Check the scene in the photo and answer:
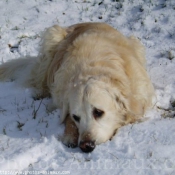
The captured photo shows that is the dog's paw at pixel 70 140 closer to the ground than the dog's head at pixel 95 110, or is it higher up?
closer to the ground

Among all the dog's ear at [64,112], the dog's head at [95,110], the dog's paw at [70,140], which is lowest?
the dog's paw at [70,140]

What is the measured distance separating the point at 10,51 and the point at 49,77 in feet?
5.04

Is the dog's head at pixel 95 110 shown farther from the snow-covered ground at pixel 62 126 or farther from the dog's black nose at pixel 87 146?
the snow-covered ground at pixel 62 126

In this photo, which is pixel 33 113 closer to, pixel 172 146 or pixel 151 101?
pixel 151 101

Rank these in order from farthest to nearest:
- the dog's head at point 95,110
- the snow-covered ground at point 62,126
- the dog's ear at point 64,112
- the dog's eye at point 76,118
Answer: the dog's ear at point 64,112, the dog's eye at point 76,118, the dog's head at point 95,110, the snow-covered ground at point 62,126

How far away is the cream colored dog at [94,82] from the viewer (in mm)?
3479

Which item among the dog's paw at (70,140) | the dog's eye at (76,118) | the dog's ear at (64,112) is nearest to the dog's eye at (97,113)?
the dog's eye at (76,118)

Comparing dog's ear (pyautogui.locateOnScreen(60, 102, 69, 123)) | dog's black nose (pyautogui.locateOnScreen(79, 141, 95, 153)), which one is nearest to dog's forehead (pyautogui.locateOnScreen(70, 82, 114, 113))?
dog's ear (pyautogui.locateOnScreen(60, 102, 69, 123))

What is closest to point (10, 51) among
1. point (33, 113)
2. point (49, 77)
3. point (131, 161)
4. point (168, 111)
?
point (49, 77)

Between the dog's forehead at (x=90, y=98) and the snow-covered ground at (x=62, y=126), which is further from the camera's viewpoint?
the dog's forehead at (x=90, y=98)

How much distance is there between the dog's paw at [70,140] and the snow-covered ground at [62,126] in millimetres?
84

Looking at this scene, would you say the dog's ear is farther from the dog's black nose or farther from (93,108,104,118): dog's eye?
the dog's black nose

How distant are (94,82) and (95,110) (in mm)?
290

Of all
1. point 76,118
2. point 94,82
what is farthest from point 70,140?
point 94,82
